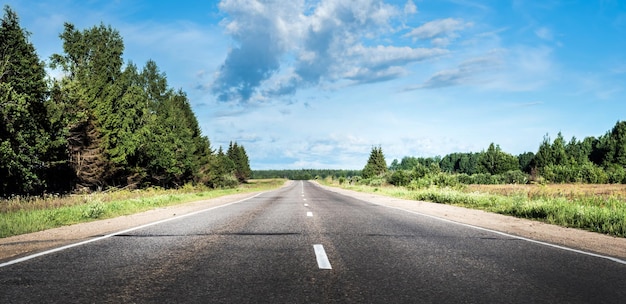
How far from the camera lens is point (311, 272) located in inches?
197

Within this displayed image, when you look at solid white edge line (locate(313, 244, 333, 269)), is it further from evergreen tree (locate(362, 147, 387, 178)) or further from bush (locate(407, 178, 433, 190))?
evergreen tree (locate(362, 147, 387, 178))

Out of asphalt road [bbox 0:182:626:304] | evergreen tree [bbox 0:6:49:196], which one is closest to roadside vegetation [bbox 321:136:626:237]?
asphalt road [bbox 0:182:626:304]

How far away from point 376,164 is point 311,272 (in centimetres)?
9387

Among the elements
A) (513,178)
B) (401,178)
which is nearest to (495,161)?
(513,178)

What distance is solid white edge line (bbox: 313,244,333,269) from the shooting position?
5403 mm

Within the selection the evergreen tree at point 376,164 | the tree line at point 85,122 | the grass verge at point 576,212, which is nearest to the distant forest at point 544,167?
the evergreen tree at point 376,164

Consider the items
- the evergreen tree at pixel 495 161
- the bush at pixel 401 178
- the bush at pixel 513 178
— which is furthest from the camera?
the evergreen tree at pixel 495 161

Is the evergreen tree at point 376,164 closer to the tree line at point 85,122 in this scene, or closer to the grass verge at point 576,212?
the tree line at point 85,122

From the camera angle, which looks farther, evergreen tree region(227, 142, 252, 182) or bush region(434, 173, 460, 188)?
evergreen tree region(227, 142, 252, 182)

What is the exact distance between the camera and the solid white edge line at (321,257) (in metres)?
5.40

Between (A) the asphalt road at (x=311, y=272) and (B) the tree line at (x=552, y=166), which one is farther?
(B) the tree line at (x=552, y=166)

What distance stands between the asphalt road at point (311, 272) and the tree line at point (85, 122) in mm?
20484

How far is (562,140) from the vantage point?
289ft

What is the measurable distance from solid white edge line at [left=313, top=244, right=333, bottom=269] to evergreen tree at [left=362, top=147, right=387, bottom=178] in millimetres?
90262
